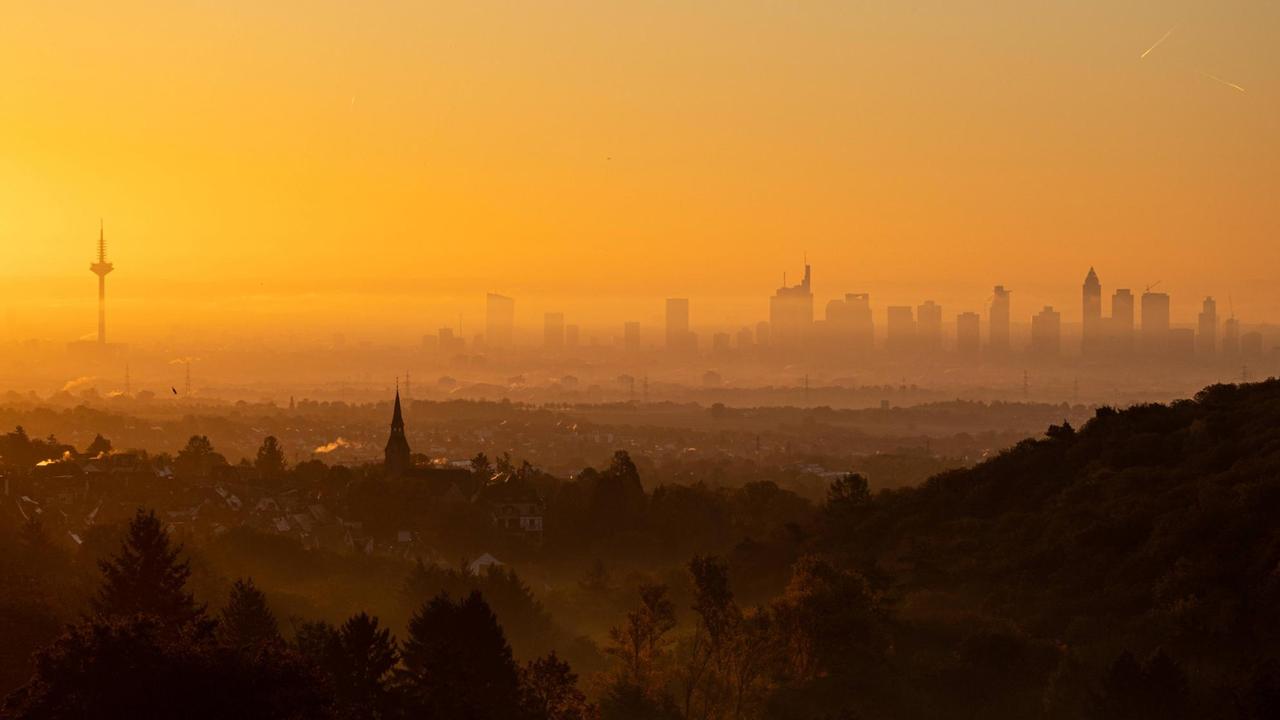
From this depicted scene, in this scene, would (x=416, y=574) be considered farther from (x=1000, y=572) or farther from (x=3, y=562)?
(x=1000, y=572)

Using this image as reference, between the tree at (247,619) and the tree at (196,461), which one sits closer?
the tree at (247,619)

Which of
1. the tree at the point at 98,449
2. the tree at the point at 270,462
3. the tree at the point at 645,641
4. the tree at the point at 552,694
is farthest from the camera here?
the tree at the point at 98,449

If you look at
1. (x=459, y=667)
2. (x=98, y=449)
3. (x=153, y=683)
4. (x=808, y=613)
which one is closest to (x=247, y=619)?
(x=459, y=667)

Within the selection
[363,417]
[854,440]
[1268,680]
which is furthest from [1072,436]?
[363,417]

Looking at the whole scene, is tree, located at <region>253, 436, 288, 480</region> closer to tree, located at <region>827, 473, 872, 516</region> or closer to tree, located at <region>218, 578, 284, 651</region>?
tree, located at <region>827, 473, 872, 516</region>

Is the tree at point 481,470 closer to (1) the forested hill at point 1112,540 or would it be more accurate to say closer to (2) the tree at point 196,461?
(2) the tree at point 196,461

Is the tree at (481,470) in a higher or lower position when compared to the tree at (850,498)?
lower

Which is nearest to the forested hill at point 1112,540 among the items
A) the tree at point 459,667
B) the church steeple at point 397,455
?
the tree at point 459,667

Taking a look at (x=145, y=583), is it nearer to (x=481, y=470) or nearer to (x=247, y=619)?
(x=247, y=619)
